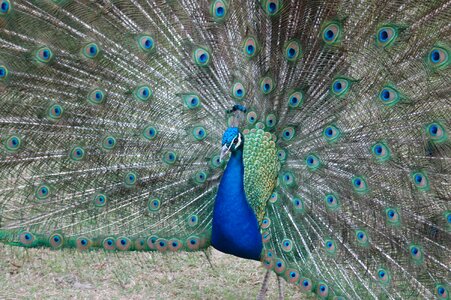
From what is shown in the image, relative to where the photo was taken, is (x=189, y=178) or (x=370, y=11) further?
(x=189, y=178)

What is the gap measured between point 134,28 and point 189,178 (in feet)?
2.81

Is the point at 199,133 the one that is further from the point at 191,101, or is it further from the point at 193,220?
the point at 193,220

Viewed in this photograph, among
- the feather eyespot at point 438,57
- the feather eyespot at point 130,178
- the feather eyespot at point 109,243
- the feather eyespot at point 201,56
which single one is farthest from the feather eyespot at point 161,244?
the feather eyespot at point 438,57

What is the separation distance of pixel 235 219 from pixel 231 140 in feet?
1.70

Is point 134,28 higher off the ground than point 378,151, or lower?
higher

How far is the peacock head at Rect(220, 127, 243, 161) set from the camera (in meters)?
2.69

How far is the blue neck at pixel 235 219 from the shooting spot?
298 centimetres

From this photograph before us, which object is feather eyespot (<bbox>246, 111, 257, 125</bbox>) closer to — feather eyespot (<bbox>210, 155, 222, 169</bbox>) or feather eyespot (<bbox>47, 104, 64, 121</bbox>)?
feather eyespot (<bbox>210, 155, 222, 169</bbox>)

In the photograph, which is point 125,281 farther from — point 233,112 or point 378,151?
point 378,151

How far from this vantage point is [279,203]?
3209 millimetres

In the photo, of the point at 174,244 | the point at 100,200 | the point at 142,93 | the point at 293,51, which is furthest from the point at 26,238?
the point at 293,51

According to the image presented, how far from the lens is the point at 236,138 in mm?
2773

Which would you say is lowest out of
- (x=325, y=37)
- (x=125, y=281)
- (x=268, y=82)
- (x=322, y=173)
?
(x=125, y=281)

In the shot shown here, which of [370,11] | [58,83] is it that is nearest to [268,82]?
[370,11]
